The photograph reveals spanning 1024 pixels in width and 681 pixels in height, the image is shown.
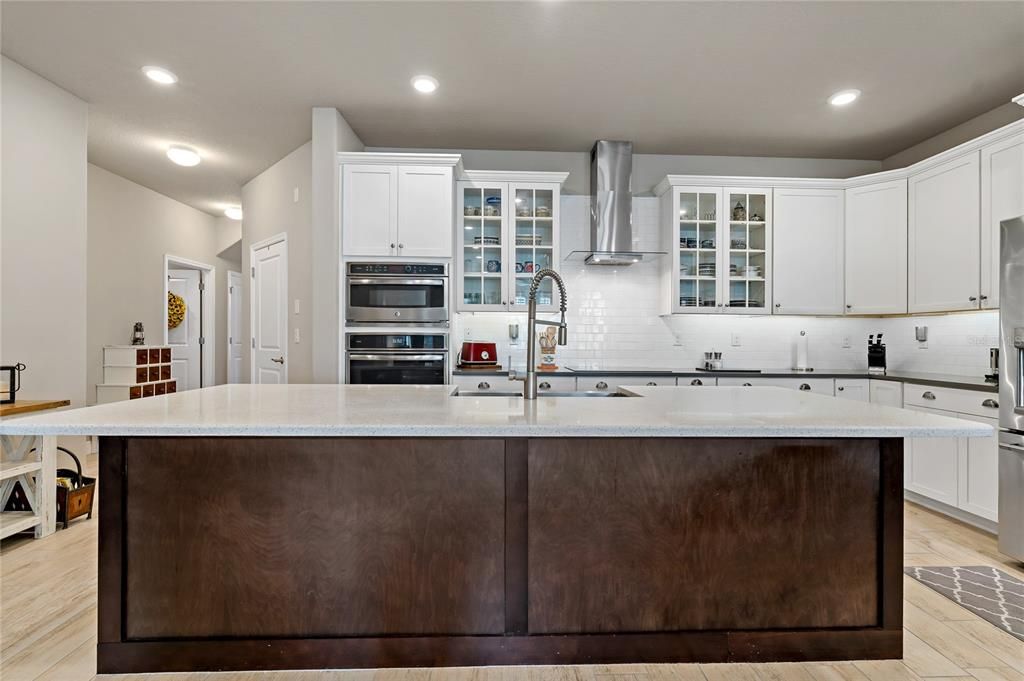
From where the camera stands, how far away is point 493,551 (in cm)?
Answer: 180

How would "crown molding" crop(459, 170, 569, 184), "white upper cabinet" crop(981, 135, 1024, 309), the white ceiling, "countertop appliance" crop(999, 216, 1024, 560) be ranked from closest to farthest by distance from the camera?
"countertop appliance" crop(999, 216, 1024, 560) → the white ceiling → "white upper cabinet" crop(981, 135, 1024, 309) → "crown molding" crop(459, 170, 569, 184)

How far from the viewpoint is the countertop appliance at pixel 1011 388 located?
2734 mm

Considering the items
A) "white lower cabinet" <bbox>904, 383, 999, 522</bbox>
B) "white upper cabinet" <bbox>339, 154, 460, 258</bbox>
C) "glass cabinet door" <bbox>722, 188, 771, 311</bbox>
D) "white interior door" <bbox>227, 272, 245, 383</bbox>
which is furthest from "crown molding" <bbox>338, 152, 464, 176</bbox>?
"white interior door" <bbox>227, 272, 245, 383</bbox>

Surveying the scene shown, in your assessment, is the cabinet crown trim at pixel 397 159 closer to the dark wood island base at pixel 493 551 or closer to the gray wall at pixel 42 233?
the gray wall at pixel 42 233

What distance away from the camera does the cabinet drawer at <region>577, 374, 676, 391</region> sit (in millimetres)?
4332

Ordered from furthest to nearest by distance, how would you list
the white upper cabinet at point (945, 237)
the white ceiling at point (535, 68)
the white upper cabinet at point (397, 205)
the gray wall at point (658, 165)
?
the gray wall at point (658, 165)
the white upper cabinet at point (397, 205)
the white upper cabinet at point (945, 237)
the white ceiling at point (535, 68)

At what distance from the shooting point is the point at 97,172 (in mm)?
5477

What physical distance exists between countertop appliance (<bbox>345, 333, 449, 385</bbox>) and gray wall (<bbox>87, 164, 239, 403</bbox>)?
2.73m

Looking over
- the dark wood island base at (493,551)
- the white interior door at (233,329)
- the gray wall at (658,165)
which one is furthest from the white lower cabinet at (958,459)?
the white interior door at (233,329)

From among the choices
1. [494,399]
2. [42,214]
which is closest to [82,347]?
[42,214]

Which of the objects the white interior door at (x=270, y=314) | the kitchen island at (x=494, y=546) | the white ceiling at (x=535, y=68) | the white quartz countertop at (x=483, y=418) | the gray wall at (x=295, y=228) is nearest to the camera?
the white quartz countertop at (x=483, y=418)

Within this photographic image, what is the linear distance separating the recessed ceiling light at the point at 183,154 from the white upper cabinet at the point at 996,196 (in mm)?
6116

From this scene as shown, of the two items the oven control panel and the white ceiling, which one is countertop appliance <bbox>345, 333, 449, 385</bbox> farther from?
the white ceiling

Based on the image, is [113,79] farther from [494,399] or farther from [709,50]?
[709,50]
